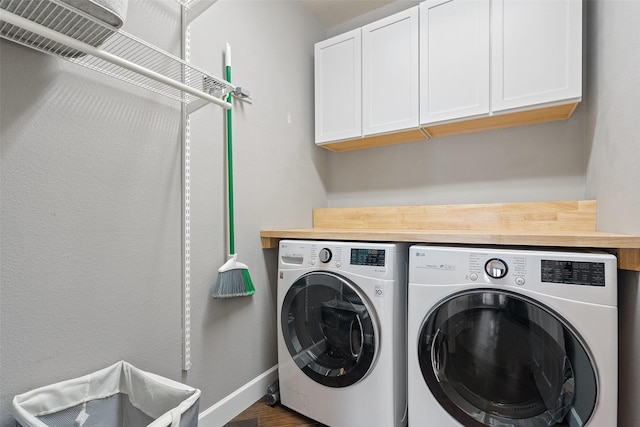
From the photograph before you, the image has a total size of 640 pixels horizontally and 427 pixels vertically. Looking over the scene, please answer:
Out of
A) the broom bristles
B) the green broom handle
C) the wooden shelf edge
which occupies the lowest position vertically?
the broom bristles

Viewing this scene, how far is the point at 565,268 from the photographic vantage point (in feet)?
3.43

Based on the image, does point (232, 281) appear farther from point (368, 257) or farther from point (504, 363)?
point (504, 363)

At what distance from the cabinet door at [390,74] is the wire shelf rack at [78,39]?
3.33 ft

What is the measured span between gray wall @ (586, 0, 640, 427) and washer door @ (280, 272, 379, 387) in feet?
2.96

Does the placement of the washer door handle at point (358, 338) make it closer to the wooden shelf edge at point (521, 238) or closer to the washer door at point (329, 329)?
the washer door at point (329, 329)

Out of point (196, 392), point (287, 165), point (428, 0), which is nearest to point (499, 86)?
point (428, 0)

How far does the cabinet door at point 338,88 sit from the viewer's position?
6.48 feet

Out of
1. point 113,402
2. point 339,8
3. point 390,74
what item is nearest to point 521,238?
point 390,74

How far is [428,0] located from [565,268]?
1563 mm

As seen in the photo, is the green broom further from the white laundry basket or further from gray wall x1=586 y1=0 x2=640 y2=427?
gray wall x1=586 y1=0 x2=640 y2=427

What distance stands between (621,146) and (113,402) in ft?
6.77

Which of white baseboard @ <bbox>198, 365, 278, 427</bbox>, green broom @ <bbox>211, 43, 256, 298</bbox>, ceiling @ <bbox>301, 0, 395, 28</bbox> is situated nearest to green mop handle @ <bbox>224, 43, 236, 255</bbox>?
green broom @ <bbox>211, 43, 256, 298</bbox>

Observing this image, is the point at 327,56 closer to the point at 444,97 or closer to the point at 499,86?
the point at 444,97

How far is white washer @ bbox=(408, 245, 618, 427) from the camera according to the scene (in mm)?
989
